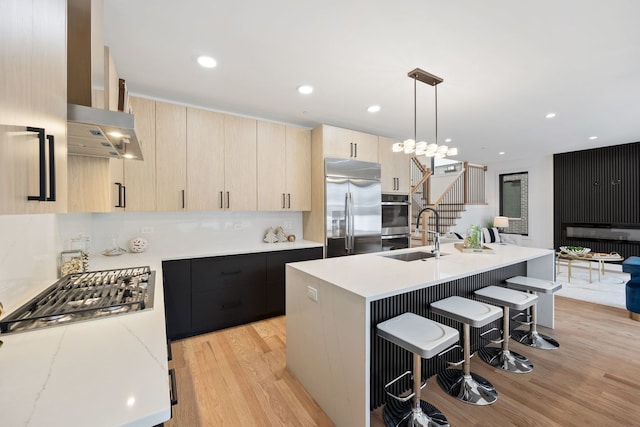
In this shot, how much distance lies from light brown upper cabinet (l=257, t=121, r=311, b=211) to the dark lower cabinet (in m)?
0.68

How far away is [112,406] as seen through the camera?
668 mm

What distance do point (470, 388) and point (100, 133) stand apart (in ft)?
9.36

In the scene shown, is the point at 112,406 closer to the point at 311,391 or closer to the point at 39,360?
the point at 39,360

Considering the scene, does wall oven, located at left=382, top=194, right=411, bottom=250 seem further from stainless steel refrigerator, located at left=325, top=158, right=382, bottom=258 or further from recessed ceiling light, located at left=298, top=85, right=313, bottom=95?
recessed ceiling light, located at left=298, top=85, right=313, bottom=95

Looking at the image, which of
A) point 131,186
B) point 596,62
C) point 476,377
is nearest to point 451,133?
point 596,62

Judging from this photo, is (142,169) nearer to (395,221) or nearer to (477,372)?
(395,221)

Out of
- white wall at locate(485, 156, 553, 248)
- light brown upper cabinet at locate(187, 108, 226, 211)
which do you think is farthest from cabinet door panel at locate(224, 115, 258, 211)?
white wall at locate(485, 156, 553, 248)

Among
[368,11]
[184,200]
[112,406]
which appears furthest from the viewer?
[184,200]

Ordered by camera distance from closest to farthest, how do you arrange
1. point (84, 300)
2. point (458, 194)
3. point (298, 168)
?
point (84, 300), point (298, 168), point (458, 194)

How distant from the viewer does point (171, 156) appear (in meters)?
2.90

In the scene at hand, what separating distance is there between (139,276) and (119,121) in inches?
44.2

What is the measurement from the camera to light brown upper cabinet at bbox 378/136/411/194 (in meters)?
4.21


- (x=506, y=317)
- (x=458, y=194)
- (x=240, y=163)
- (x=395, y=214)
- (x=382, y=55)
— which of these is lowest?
(x=506, y=317)

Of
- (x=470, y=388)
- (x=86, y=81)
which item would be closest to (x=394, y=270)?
(x=470, y=388)
